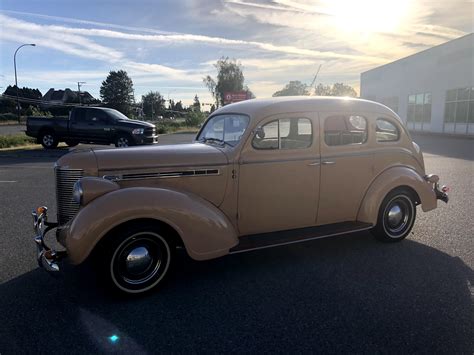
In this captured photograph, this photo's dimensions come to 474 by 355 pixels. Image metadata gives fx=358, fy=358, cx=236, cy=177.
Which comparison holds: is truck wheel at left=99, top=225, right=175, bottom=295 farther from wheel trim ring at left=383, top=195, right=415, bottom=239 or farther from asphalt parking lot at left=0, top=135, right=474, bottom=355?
wheel trim ring at left=383, top=195, right=415, bottom=239

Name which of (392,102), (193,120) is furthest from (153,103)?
(392,102)

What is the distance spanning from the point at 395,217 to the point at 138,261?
3392 mm

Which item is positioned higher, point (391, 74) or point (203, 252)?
point (391, 74)

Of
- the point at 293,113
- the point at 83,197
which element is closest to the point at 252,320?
the point at 83,197

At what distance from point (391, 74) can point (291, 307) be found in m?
41.7

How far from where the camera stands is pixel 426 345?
2684 mm

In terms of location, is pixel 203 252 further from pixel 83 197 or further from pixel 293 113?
pixel 293 113

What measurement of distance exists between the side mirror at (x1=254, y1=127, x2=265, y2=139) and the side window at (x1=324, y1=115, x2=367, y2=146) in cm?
84

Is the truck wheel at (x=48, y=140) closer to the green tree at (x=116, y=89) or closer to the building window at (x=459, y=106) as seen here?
the building window at (x=459, y=106)

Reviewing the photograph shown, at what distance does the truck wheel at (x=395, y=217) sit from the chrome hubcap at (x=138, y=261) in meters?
3.01

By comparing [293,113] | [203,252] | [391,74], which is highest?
[391,74]

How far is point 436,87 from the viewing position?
103 ft

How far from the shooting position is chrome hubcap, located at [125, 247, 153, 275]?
336 cm

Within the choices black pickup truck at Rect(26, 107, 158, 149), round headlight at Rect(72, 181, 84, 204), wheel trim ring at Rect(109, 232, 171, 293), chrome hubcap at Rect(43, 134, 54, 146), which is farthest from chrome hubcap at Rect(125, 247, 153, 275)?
chrome hubcap at Rect(43, 134, 54, 146)
